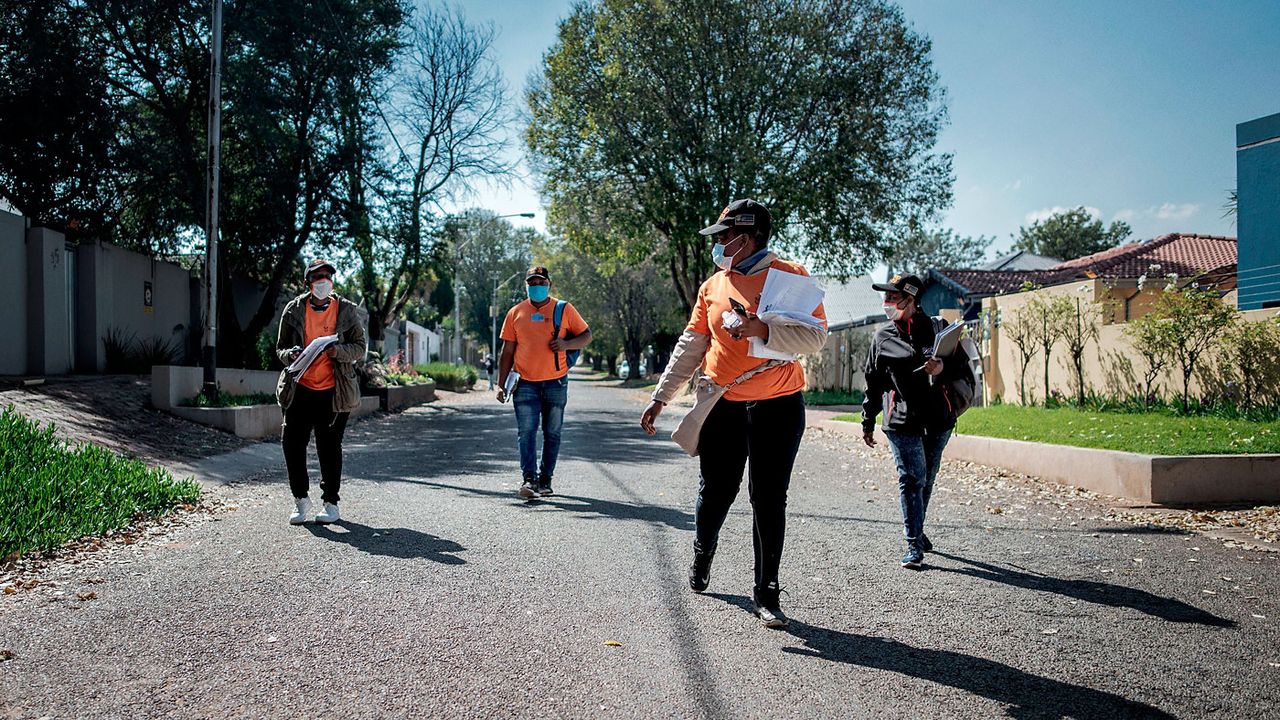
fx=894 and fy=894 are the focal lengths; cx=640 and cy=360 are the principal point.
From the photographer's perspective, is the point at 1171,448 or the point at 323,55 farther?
the point at 323,55

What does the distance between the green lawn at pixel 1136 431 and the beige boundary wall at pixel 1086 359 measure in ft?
2.68

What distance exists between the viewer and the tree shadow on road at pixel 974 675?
321cm

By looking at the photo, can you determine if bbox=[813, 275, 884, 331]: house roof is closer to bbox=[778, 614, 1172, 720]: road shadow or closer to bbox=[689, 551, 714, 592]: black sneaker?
bbox=[689, 551, 714, 592]: black sneaker

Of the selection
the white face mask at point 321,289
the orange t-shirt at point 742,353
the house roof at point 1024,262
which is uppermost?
the house roof at point 1024,262

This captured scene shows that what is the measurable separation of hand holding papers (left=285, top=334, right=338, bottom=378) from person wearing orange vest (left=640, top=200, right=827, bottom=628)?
3095mm

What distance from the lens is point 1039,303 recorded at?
48.3ft

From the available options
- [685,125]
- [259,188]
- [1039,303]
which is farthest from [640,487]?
[685,125]

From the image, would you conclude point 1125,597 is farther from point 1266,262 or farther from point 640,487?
point 1266,262

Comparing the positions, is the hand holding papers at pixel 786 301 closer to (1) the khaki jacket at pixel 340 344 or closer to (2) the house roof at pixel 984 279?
(1) the khaki jacket at pixel 340 344

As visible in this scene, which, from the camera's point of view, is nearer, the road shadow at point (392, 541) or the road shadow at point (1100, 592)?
the road shadow at point (1100, 592)

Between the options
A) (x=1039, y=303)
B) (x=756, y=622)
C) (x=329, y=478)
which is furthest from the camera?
(x=1039, y=303)

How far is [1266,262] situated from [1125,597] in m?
10.1

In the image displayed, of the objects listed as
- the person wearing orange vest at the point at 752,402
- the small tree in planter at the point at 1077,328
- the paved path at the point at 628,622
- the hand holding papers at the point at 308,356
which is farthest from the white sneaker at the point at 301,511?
the small tree in planter at the point at 1077,328

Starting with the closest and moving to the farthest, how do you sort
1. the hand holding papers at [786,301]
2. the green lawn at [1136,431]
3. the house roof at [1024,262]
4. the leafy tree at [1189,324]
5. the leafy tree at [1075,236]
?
the hand holding papers at [786,301], the green lawn at [1136,431], the leafy tree at [1189,324], the house roof at [1024,262], the leafy tree at [1075,236]
